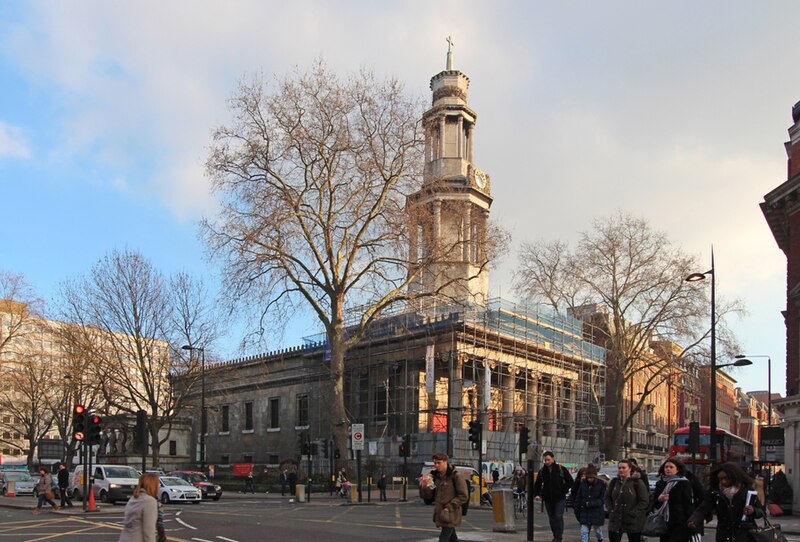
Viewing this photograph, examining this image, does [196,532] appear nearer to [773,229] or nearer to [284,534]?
[284,534]

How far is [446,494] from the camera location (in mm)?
9812

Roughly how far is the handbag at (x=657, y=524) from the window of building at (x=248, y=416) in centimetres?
5753

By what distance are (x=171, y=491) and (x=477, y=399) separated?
933 inches

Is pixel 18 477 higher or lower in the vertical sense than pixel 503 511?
lower

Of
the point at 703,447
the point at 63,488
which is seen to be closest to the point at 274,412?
the point at 703,447

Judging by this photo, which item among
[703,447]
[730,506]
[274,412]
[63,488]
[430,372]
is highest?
[430,372]

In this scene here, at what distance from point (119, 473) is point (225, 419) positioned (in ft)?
115

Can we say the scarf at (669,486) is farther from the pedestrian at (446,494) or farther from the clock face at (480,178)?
the clock face at (480,178)

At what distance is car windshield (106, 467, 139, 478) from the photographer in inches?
1256

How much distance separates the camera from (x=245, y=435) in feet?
210

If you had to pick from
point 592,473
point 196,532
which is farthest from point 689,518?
point 196,532

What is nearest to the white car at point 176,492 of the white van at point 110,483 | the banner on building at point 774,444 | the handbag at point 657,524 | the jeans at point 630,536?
the white van at point 110,483

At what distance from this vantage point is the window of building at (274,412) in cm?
6068

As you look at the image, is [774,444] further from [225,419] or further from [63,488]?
[225,419]
